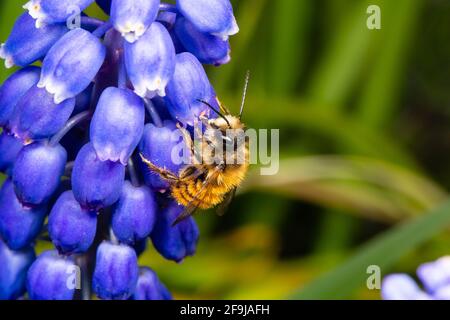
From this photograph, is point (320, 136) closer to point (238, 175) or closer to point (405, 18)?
point (405, 18)

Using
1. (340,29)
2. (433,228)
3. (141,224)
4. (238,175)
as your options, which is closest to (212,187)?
(238,175)

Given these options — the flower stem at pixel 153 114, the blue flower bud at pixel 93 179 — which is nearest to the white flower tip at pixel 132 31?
the flower stem at pixel 153 114

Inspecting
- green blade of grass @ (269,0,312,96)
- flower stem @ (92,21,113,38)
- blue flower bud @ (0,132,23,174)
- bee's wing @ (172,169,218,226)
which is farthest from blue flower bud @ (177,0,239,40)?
green blade of grass @ (269,0,312,96)

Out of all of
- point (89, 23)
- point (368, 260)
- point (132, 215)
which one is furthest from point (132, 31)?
point (368, 260)

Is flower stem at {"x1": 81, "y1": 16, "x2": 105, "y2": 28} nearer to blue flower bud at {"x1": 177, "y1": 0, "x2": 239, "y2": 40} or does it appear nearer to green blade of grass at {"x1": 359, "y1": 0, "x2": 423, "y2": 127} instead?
blue flower bud at {"x1": 177, "y1": 0, "x2": 239, "y2": 40}

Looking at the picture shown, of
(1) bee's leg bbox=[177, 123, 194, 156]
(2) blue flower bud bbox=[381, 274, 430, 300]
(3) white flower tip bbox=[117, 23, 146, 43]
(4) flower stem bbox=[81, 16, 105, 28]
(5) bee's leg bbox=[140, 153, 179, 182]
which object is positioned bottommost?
(2) blue flower bud bbox=[381, 274, 430, 300]

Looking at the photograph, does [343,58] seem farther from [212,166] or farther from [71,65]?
[71,65]

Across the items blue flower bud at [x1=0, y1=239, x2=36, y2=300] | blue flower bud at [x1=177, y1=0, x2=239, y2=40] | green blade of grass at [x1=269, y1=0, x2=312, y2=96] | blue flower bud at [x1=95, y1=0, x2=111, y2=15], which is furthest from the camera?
green blade of grass at [x1=269, y1=0, x2=312, y2=96]

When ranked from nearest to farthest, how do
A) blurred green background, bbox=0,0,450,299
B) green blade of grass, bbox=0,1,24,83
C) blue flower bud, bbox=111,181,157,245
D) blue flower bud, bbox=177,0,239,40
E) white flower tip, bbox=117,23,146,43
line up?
white flower tip, bbox=117,23,146,43 → blue flower bud, bbox=177,0,239,40 → blue flower bud, bbox=111,181,157,245 → green blade of grass, bbox=0,1,24,83 → blurred green background, bbox=0,0,450,299
